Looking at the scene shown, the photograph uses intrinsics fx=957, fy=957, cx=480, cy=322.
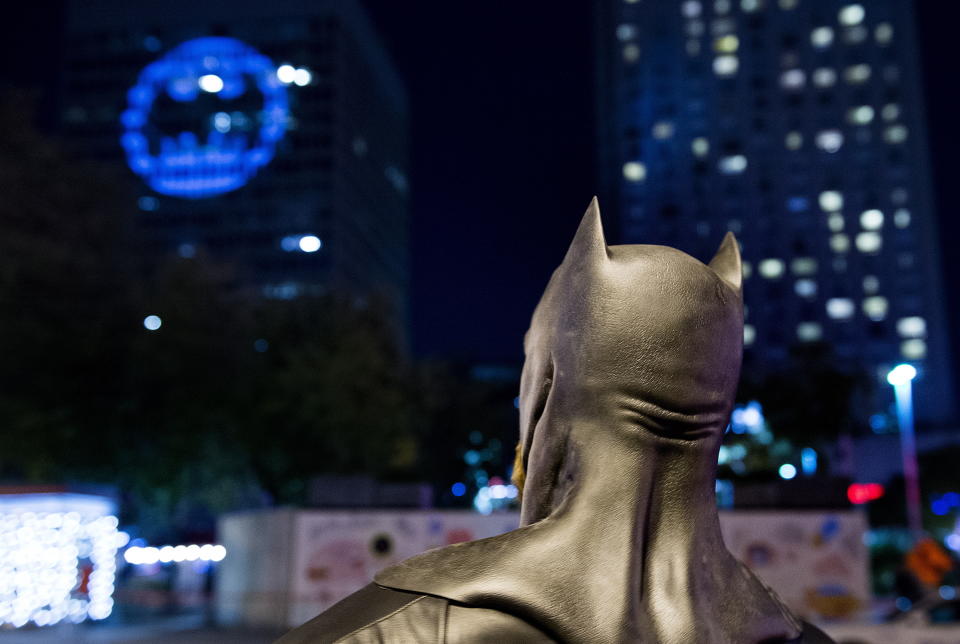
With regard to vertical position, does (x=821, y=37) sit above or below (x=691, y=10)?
below

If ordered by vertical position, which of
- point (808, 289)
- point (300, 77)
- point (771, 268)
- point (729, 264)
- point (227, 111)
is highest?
point (227, 111)

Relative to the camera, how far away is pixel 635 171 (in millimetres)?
82375

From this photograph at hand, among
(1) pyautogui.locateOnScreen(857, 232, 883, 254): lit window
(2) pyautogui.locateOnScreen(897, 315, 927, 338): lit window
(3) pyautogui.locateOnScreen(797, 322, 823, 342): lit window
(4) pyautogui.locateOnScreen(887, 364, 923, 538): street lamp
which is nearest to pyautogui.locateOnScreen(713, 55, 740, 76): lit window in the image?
(1) pyautogui.locateOnScreen(857, 232, 883, 254): lit window

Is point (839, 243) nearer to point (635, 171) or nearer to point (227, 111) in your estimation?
point (635, 171)

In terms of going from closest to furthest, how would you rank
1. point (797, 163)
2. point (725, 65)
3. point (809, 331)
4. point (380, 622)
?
1. point (380, 622)
2. point (809, 331)
3. point (797, 163)
4. point (725, 65)

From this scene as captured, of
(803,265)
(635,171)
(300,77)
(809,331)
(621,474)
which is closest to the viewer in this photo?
(621,474)

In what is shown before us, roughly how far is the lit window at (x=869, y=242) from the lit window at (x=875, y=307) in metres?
4.02

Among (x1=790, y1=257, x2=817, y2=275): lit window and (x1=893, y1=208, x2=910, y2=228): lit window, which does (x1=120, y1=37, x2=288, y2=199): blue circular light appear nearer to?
(x1=790, y1=257, x2=817, y2=275): lit window

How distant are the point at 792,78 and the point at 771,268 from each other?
56.8 ft

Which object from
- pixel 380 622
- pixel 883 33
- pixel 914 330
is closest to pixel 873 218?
pixel 914 330

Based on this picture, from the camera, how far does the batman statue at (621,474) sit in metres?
1.72

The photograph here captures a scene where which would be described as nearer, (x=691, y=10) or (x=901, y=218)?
(x=901, y=218)

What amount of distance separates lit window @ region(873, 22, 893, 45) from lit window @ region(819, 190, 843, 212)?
47.0 feet

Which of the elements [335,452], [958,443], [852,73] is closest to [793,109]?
[852,73]
